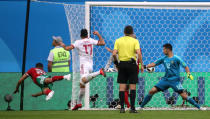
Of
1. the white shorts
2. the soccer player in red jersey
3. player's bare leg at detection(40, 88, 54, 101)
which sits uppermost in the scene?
Result: the white shorts

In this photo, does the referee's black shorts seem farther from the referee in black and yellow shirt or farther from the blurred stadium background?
the blurred stadium background

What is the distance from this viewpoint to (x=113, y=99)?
10.3 meters

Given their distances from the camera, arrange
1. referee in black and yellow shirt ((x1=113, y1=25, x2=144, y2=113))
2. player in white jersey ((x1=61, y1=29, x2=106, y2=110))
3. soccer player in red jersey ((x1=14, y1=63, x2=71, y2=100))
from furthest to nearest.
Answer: soccer player in red jersey ((x1=14, y1=63, x2=71, y2=100)), player in white jersey ((x1=61, y1=29, x2=106, y2=110)), referee in black and yellow shirt ((x1=113, y1=25, x2=144, y2=113))

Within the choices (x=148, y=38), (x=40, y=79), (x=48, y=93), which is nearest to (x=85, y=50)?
(x=48, y=93)

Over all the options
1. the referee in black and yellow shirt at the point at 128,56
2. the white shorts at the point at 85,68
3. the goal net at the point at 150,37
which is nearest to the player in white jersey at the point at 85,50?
the white shorts at the point at 85,68

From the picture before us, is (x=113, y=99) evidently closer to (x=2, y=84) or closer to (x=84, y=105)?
(x=84, y=105)

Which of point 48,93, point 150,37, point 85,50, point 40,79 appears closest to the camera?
point 85,50

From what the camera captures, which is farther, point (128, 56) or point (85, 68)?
point (85, 68)

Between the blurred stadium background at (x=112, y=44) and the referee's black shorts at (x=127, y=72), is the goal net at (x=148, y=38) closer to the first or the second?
the blurred stadium background at (x=112, y=44)

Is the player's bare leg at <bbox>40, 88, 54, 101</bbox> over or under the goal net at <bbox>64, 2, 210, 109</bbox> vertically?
under

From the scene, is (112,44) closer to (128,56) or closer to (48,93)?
(48,93)

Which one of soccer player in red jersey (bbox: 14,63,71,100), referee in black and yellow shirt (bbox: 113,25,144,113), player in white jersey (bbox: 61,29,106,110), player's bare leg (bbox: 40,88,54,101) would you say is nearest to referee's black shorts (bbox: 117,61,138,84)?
referee in black and yellow shirt (bbox: 113,25,144,113)

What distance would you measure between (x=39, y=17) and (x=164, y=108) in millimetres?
5688

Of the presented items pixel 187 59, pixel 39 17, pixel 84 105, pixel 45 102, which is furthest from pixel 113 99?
pixel 39 17
